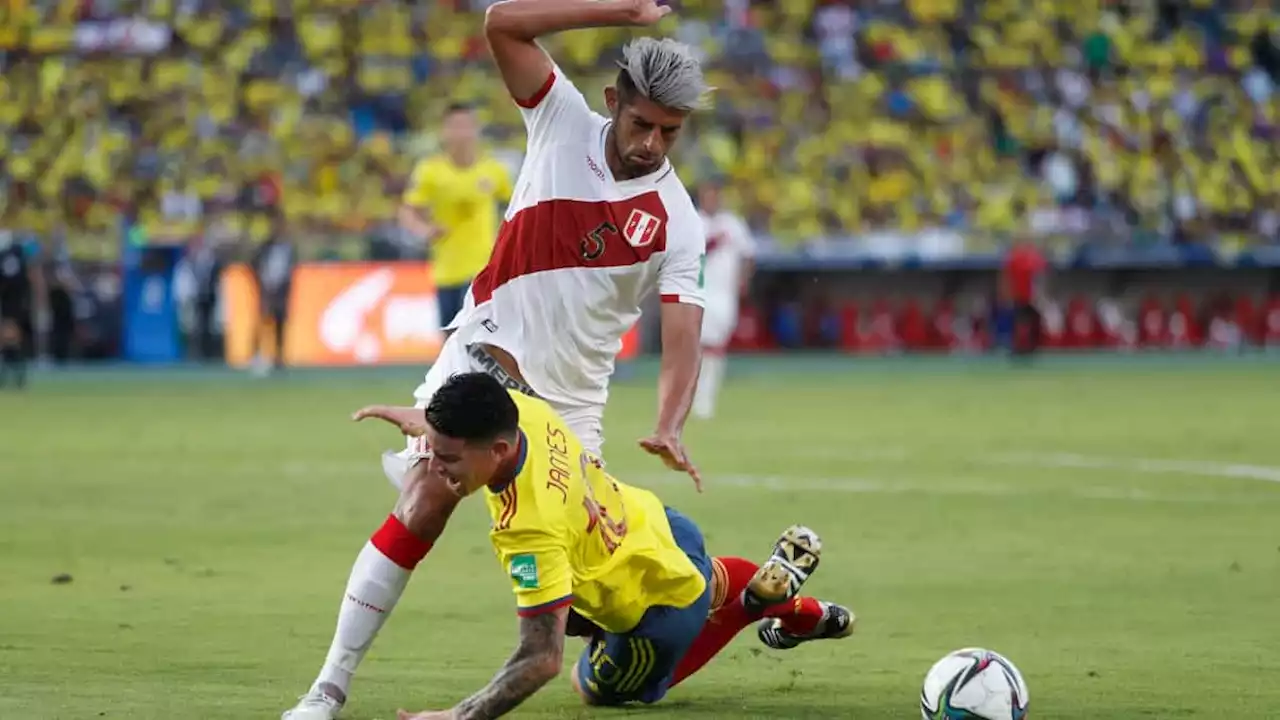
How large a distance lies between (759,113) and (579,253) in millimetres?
27870

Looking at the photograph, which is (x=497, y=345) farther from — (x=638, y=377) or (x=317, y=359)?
(x=317, y=359)

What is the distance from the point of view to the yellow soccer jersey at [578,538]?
5.70m

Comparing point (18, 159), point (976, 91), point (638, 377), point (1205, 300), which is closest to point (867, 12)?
point (976, 91)

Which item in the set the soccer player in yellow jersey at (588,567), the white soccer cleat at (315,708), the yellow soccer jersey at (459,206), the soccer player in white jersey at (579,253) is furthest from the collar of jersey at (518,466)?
the yellow soccer jersey at (459,206)

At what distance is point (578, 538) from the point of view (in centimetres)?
594

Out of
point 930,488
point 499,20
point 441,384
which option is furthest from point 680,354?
point 930,488

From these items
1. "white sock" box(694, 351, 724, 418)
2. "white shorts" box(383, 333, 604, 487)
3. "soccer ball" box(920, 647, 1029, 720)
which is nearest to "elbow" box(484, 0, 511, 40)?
"white shorts" box(383, 333, 604, 487)

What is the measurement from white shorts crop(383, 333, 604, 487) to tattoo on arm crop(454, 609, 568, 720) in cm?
89

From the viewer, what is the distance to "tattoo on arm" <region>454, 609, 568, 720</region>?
5.63 metres

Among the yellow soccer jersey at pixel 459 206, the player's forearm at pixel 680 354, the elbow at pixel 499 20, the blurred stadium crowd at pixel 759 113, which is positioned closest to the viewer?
the elbow at pixel 499 20

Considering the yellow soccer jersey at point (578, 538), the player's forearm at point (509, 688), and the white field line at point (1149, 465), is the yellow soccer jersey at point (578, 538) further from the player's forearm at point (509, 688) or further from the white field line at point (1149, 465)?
the white field line at point (1149, 465)

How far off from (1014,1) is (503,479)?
1234 inches

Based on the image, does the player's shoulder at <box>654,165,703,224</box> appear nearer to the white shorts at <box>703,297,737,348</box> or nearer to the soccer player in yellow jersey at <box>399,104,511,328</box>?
the soccer player in yellow jersey at <box>399,104,511,328</box>

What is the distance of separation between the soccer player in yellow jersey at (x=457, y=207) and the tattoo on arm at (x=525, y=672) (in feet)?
38.7
